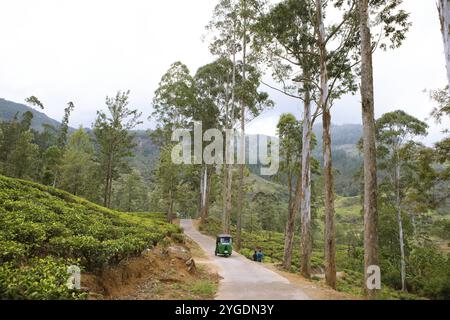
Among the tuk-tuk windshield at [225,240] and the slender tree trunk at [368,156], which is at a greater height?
the slender tree trunk at [368,156]

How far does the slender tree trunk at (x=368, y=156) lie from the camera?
8797 millimetres

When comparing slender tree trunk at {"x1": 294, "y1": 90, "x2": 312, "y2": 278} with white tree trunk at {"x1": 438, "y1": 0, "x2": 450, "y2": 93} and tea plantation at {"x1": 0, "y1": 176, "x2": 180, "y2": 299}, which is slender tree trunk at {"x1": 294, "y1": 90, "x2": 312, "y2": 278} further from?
white tree trunk at {"x1": 438, "y1": 0, "x2": 450, "y2": 93}

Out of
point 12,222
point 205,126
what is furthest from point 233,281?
point 205,126

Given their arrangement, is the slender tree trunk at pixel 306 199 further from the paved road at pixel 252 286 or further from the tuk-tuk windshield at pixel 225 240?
the tuk-tuk windshield at pixel 225 240

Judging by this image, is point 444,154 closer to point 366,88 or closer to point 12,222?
point 366,88

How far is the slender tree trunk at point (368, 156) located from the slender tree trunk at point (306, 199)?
6.98 meters

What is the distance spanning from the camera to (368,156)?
919 centimetres

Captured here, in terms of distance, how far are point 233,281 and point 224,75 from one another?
74.3 feet

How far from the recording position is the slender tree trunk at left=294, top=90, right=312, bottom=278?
15.9 metres

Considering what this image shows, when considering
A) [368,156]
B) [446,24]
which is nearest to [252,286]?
[368,156]

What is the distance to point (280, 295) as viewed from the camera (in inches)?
364

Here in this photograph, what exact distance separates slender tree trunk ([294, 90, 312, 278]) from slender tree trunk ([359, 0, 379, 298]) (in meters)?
6.98

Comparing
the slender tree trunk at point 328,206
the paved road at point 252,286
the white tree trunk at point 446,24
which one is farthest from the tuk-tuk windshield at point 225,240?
the white tree trunk at point 446,24

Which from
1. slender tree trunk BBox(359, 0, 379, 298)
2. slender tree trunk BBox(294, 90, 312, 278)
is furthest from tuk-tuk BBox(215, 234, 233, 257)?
slender tree trunk BBox(359, 0, 379, 298)
